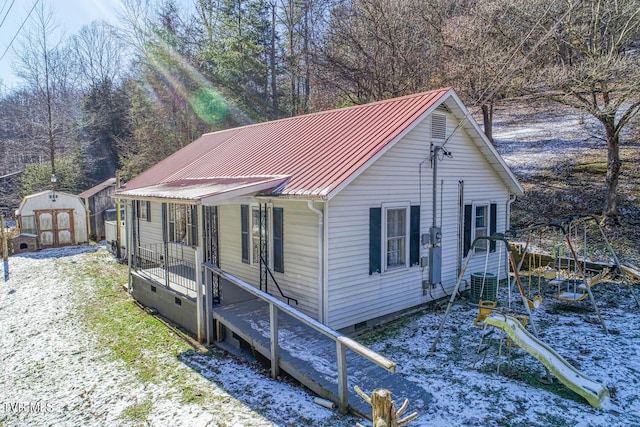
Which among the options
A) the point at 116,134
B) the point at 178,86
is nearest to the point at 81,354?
the point at 178,86

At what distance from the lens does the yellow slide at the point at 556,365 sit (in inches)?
206

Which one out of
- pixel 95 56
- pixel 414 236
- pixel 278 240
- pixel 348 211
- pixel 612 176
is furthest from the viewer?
pixel 95 56

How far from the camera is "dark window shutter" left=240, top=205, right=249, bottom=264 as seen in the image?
924 cm

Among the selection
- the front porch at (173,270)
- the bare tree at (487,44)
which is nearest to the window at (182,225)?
the front porch at (173,270)

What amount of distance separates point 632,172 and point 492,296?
13.9 metres

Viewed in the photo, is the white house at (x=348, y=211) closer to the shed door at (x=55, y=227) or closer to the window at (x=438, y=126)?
the window at (x=438, y=126)

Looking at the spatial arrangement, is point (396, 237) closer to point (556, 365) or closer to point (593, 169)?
point (556, 365)

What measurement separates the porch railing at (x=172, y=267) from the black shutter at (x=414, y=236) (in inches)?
186

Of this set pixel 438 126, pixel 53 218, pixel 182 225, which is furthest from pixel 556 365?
pixel 53 218

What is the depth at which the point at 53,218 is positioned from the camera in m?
18.5

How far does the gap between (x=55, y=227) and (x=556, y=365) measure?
20.2 meters

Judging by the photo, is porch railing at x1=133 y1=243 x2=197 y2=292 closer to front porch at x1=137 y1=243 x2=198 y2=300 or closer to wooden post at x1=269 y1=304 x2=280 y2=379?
front porch at x1=137 y1=243 x2=198 y2=300

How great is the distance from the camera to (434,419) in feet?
15.9

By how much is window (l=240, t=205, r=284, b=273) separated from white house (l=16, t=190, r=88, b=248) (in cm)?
1349
